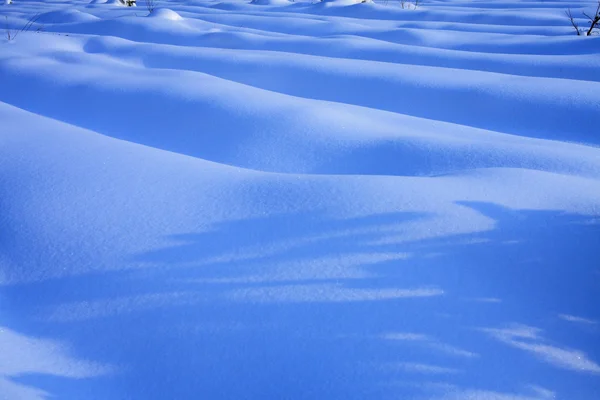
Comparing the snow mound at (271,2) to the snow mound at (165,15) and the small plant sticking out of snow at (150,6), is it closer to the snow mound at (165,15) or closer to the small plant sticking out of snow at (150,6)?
the small plant sticking out of snow at (150,6)

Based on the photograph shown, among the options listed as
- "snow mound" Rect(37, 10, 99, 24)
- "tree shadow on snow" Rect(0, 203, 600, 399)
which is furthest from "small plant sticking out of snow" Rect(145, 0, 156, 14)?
"tree shadow on snow" Rect(0, 203, 600, 399)

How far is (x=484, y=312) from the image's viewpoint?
1.23 metres

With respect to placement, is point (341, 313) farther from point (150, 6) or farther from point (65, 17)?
point (150, 6)

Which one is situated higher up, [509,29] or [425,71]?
[509,29]

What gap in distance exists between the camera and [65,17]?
22.7 ft

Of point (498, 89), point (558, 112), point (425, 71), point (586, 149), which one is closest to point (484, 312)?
point (586, 149)

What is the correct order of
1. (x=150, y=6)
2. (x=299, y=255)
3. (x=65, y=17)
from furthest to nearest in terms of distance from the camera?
(x=150, y=6) < (x=65, y=17) < (x=299, y=255)

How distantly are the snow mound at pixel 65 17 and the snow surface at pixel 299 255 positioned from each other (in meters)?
4.75

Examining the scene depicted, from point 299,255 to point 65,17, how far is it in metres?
7.07

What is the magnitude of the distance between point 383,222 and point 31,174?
1373mm

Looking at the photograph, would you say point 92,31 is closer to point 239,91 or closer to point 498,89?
point 239,91

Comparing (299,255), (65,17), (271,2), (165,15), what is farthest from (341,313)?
(271,2)

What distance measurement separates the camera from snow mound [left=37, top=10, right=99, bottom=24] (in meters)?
6.75

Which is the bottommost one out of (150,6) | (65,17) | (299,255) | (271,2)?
(299,255)
